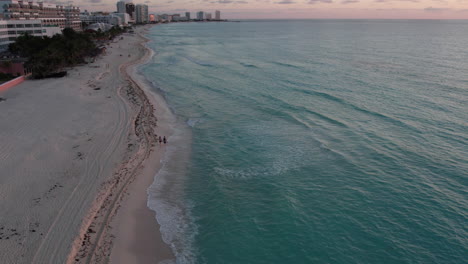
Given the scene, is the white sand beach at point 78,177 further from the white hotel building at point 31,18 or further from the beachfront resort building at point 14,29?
the white hotel building at point 31,18

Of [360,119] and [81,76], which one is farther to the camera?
[81,76]

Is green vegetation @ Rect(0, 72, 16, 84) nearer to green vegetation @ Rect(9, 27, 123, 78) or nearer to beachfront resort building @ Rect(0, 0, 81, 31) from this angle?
green vegetation @ Rect(9, 27, 123, 78)

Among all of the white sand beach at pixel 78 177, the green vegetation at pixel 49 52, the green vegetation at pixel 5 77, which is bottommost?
the white sand beach at pixel 78 177

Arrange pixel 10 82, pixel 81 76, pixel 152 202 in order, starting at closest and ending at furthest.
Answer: pixel 152 202
pixel 10 82
pixel 81 76

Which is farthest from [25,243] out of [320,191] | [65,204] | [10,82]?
[10,82]

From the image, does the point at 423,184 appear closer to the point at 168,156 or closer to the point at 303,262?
the point at 303,262

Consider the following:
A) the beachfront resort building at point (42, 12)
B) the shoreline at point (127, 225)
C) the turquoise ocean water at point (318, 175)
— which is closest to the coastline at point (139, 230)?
the shoreline at point (127, 225)

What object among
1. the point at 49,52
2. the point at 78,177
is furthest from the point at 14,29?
the point at 78,177
